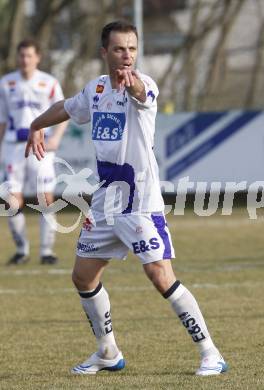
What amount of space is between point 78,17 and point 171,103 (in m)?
4.23

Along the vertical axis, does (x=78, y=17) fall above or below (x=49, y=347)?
below

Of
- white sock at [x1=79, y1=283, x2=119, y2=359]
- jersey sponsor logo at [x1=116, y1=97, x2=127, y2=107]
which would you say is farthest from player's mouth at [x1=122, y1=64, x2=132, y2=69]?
white sock at [x1=79, y1=283, x2=119, y2=359]

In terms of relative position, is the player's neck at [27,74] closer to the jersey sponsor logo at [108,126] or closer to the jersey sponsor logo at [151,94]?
the jersey sponsor logo at [108,126]

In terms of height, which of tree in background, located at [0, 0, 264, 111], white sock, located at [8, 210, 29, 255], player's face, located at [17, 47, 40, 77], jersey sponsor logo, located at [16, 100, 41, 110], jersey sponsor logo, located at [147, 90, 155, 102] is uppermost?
jersey sponsor logo, located at [147, 90, 155, 102]

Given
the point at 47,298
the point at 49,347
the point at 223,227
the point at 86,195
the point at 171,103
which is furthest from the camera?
the point at 171,103

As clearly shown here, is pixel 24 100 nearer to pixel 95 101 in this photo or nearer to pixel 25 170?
pixel 25 170

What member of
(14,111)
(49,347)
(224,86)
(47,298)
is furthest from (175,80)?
(49,347)

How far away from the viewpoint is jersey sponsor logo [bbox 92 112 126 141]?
6.36 metres

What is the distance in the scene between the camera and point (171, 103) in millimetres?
20141

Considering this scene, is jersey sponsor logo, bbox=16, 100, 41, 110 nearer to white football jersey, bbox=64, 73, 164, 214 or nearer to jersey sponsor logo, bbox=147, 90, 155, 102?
white football jersey, bbox=64, 73, 164, 214

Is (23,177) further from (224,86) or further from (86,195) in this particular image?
(224,86)

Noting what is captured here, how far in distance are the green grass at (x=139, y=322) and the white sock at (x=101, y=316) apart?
6.3 inches

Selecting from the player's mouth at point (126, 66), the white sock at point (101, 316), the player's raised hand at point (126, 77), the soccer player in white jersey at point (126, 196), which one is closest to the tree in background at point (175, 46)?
the white sock at point (101, 316)

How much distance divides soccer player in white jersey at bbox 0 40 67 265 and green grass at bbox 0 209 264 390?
0.38 meters
